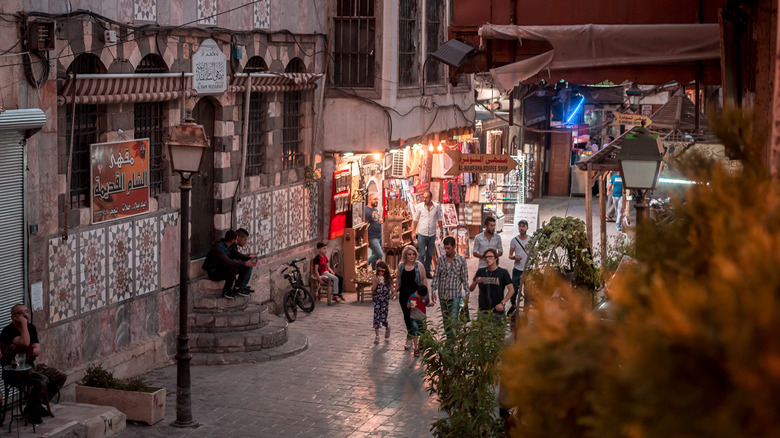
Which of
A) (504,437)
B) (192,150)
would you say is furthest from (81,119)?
(504,437)

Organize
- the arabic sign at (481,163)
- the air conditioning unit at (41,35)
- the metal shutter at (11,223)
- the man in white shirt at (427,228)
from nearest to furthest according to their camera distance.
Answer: the metal shutter at (11,223), the air conditioning unit at (41,35), the arabic sign at (481,163), the man in white shirt at (427,228)

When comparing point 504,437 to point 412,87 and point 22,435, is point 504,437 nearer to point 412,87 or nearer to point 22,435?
point 22,435

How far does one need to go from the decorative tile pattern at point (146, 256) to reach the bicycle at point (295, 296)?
3586 millimetres

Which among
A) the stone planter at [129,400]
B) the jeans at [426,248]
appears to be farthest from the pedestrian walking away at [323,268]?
the stone planter at [129,400]

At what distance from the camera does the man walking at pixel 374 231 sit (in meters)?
21.5

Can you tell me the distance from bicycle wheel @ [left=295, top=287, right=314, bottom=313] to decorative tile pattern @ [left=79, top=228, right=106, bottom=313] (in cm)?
540

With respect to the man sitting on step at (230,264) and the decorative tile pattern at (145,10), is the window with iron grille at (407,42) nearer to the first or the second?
the man sitting on step at (230,264)

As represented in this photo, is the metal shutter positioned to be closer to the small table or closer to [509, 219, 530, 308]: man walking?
the small table

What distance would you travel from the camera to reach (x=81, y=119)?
43.1 feet

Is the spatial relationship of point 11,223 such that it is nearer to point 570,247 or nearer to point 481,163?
point 570,247

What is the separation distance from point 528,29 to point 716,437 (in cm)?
870

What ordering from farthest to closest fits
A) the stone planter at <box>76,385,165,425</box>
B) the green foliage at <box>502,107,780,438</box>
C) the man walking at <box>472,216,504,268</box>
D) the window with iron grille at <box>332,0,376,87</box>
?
the window with iron grille at <box>332,0,376,87</box>, the man walking at <box>472,216,504,268</box>, the stone planter at <box>76,385,165,425</box>, the green foliage at <box>502,107,780,438</box>

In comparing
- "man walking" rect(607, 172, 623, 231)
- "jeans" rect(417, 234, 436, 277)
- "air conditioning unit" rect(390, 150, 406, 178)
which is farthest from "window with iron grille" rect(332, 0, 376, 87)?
"man walking" rect(607, 172, 623, 231)

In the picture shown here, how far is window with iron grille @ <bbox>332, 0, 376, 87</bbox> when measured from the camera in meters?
20.3
